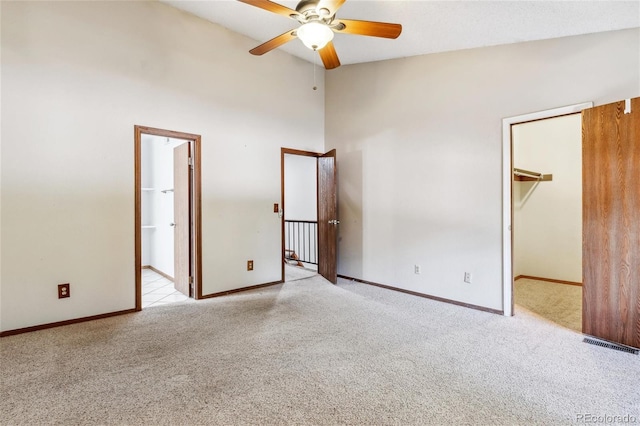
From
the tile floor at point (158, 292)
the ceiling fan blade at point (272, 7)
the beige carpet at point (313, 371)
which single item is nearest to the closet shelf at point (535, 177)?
the beige carpet at point (313, 371)

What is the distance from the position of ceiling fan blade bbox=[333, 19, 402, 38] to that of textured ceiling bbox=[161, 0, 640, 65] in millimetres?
604

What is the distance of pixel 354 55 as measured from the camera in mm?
4191

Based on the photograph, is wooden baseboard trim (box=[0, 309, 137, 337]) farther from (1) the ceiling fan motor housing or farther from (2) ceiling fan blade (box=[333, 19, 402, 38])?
(2) ceiling fan blade (box=[333, 19, 402, 38])

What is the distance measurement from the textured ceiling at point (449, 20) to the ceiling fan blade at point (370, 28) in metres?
0.60

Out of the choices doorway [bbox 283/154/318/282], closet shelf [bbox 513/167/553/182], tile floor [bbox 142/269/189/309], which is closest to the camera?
tile floor [bbox 142/269/189/309]

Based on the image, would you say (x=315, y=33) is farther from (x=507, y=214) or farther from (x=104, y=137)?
(x=507, y=214)

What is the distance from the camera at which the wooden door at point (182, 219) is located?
3.87 metres

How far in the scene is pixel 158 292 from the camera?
414 centimetres

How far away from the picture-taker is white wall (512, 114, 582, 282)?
4469 mm

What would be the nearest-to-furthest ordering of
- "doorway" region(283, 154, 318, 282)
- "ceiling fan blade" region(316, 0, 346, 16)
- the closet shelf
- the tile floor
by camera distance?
"ceiling fan blade" region(316, 0, 346, 16) → the tile floor → the closet shelf → "doorway" region(283, 154, 318, 282)

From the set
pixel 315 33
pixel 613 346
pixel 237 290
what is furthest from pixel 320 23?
pixel 613 346

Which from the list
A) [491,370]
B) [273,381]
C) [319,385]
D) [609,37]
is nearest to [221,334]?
[273,381]

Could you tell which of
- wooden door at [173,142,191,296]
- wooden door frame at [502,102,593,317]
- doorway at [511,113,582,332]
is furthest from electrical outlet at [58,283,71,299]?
doorway at [511,113,582,332]

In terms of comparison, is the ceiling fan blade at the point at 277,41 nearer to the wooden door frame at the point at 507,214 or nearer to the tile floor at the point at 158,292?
the wooden door frame at the point at 507,214
